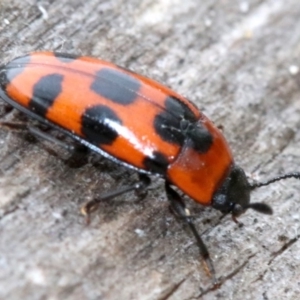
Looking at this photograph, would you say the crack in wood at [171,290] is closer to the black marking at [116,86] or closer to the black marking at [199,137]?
the black marking at [199,137]

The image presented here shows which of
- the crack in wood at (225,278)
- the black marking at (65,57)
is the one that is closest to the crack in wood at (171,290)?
the crack in wood at (225,278)

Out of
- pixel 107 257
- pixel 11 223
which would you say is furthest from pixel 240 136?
pixel 11 223

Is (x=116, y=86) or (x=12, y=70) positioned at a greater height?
(x=12, y=70)

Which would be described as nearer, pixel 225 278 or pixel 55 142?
pixel 225 278

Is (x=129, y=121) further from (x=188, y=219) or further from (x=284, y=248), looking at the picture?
(x=284, y=248)

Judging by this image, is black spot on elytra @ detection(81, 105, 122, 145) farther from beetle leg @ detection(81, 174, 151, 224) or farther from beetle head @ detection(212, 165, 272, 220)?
beetle head @ detection(212, 165, 272, 220)

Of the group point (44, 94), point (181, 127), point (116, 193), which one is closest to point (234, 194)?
point (181, 127)
